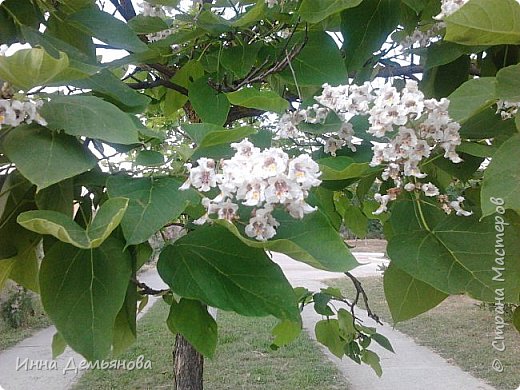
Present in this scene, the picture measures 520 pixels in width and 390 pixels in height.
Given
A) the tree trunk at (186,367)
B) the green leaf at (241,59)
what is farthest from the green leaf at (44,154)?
the tree trunk at (186,367)

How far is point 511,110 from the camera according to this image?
1.68 ft

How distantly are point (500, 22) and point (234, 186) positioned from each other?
8.6 inches

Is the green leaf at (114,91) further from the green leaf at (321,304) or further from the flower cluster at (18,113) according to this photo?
the green leaf at (321,304)

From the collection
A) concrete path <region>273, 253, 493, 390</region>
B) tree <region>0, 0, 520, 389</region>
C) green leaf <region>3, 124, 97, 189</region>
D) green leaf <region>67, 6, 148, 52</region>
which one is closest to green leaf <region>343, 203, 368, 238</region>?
tree <region>0, 0, 520, 389</region>

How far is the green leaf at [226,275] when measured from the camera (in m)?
0.38

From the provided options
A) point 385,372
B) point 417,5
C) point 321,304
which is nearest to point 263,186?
point 417,5

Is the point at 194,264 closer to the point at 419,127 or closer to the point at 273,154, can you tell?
the point at 273,154

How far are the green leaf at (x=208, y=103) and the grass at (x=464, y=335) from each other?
1.61 m

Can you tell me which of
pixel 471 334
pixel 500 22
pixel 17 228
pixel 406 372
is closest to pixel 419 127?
pixel 500 22

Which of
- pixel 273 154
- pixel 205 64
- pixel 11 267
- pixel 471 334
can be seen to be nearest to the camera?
pixel 273 154

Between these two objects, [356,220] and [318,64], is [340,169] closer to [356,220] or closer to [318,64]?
[318,64]

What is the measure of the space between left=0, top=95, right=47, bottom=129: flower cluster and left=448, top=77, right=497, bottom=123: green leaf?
318 millimetres

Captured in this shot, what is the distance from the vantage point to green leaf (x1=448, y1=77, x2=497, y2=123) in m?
0.44

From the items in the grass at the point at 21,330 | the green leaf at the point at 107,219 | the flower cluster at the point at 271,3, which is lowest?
the grass at the point at 21,330
